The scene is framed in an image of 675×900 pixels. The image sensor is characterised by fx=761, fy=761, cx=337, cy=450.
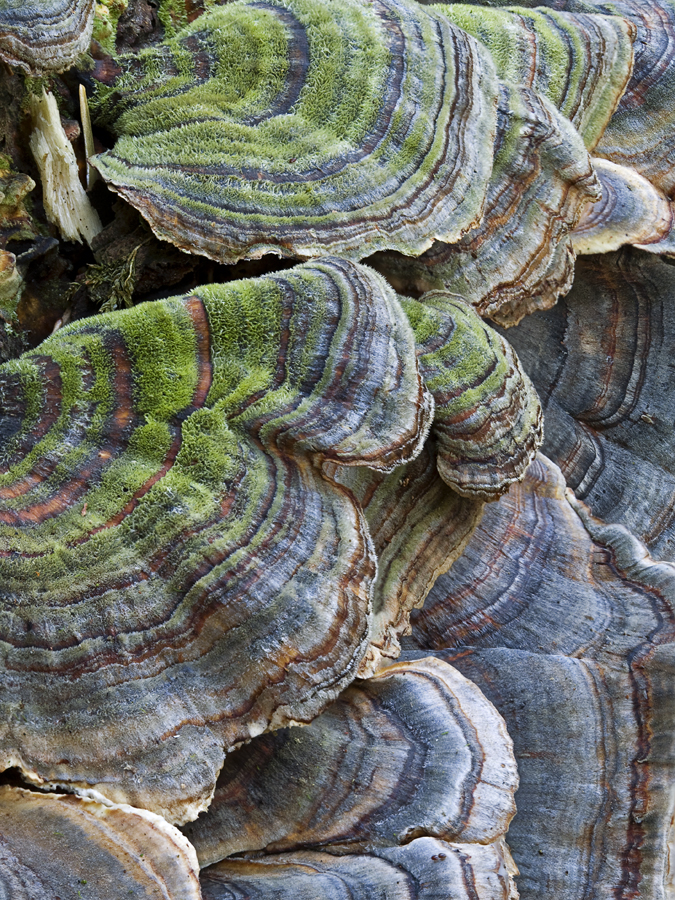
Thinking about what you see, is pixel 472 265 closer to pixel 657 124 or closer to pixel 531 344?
pixel 531 344

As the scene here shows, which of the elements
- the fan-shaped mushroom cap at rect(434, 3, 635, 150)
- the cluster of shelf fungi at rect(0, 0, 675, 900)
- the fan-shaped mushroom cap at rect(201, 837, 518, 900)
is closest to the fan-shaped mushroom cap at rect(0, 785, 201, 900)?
the cluster of shelf fungi at rect(0, 0, 675, 900)

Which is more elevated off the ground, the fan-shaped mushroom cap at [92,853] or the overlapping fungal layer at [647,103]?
the overlapping fungal layer at [647,103]

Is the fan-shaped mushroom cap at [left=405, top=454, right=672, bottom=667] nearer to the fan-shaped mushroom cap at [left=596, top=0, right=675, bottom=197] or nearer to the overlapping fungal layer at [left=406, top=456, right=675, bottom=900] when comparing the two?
the overlapping fungal layer at [left=406, top=456, right=675, bottom=900]

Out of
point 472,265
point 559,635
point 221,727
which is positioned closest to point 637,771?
point 559,635

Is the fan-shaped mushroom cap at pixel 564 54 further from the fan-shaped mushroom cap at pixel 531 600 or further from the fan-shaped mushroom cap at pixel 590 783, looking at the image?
the fan-shaped mushroom cap at pixel 590 783

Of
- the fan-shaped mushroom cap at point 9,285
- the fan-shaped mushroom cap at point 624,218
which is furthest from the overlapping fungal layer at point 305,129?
the fan-shaped mushroom cap at point 624,218

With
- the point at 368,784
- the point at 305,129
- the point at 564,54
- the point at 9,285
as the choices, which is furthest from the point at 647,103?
the point at 368,784

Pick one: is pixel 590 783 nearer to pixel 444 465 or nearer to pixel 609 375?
pixel 444 465
